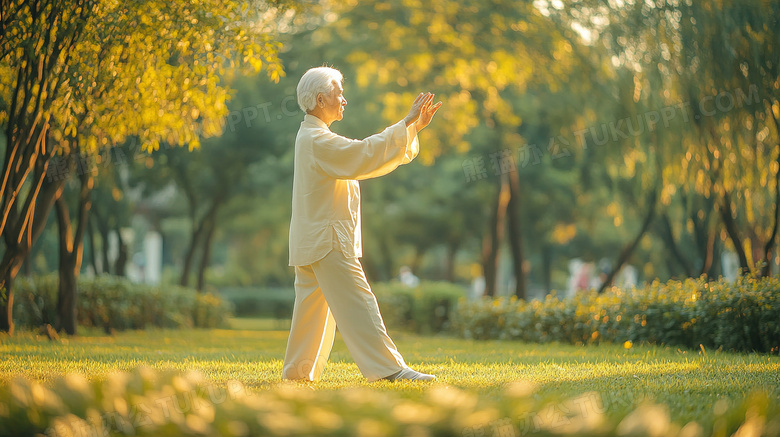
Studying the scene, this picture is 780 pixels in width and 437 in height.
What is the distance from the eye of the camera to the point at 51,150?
924 centimetres

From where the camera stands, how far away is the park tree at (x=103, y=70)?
6.74 m

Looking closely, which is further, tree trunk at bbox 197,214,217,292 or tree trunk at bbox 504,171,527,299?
tree trunk at bbox 197,214,217,292

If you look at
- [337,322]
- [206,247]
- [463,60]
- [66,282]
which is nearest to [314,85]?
[337,322]

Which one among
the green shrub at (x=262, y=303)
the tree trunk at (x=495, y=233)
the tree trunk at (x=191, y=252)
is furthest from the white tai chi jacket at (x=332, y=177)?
the green shrub at (x=262, y=303)

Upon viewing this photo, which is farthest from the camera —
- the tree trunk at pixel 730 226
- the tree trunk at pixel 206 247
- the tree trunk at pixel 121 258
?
the tree trunk at pixel 206 247

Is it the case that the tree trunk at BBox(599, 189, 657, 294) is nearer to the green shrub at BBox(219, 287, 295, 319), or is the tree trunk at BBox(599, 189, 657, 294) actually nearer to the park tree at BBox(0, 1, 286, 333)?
the park tree at BBox(0, 1, 286, 333)

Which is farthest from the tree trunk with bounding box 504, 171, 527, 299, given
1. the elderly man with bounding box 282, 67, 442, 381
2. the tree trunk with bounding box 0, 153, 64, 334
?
the elderly man with bounding box 282, 67, 442, 381

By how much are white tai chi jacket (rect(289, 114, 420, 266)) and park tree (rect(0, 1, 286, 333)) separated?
2569mm

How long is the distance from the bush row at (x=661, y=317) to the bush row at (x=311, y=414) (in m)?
4.90

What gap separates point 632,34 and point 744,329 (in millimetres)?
6010

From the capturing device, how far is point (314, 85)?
556cm

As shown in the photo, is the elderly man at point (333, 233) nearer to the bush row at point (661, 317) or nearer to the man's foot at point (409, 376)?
the man's foot at point (409, 376)

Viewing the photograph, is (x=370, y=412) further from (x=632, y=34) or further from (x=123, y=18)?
(x=632, y=34)

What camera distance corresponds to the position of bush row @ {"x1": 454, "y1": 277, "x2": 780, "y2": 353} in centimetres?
823
